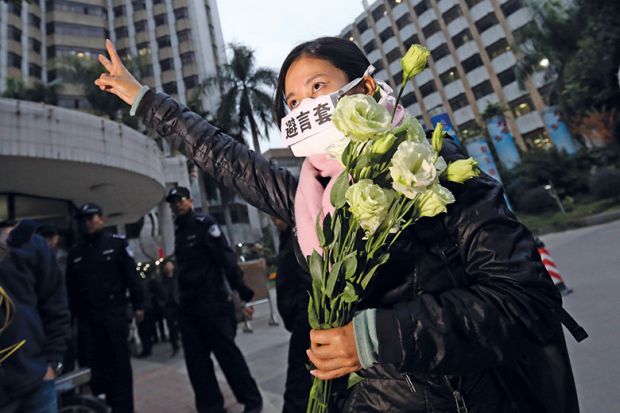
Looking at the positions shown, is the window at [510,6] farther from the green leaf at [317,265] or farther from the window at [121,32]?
the green leaf at [317,265]

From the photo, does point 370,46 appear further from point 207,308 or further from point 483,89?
point 207,308

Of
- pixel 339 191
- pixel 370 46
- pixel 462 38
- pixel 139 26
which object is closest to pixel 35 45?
pixel 139 26

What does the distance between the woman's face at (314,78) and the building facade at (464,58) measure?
30.8 meters

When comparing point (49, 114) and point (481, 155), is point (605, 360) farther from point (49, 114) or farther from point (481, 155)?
point (481, 155)

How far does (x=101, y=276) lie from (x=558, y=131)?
28314 millimetres

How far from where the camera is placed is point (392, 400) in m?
0.99

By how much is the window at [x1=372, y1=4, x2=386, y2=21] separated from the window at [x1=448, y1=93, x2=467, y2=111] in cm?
1362

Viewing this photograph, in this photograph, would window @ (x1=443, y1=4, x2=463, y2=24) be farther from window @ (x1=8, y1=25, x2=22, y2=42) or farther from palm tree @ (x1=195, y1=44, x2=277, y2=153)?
window @ (x1=8, y1=25, x2=22, y2=42)

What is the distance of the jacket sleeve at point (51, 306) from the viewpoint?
2.09 meters

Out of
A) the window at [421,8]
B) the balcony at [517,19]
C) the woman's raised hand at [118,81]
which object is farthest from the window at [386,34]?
the woman's raised hand at [118,81]

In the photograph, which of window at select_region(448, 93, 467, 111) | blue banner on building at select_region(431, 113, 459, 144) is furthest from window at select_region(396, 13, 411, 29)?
blue banner on building at select_region(431, 113, 459, 144)

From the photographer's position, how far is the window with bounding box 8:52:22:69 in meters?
30.6

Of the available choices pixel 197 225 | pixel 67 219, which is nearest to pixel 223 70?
pixel 67 219

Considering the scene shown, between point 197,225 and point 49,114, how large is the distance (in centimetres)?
524
